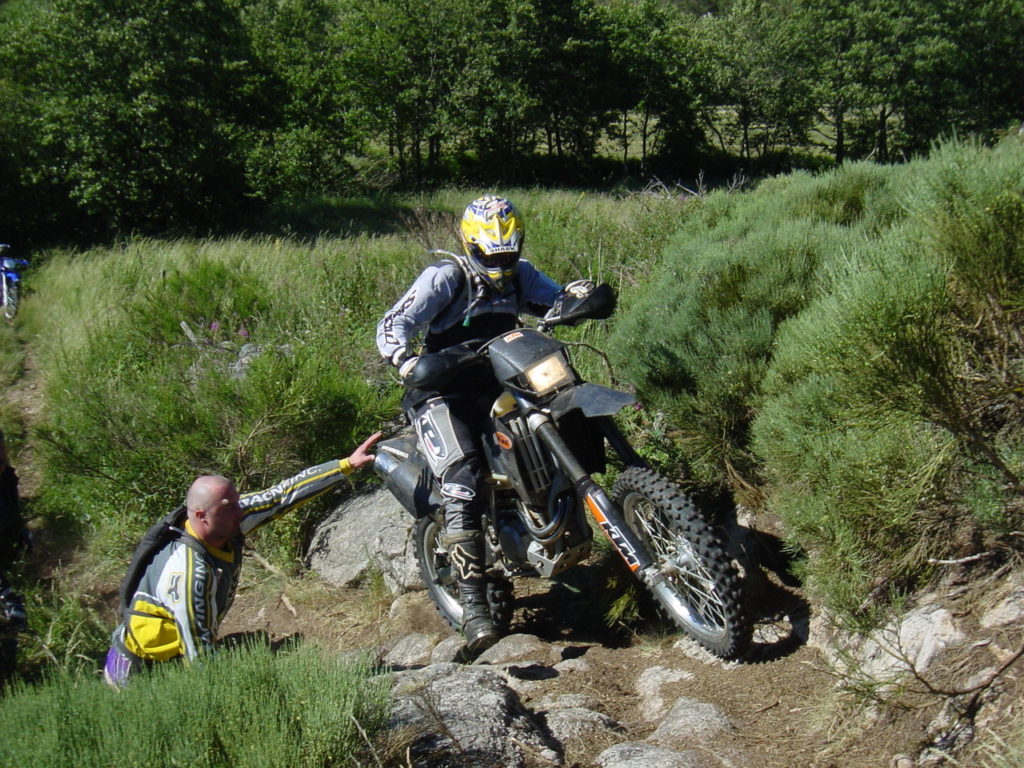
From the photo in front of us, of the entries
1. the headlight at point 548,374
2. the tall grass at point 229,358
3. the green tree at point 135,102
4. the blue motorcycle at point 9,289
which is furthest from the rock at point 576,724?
the green tree at point 135,102

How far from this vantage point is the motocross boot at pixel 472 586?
4949 millimetres

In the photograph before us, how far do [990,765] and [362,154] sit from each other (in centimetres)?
3899

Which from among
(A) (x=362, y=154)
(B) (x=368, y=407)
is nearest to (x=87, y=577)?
(B) (x=368, y=407)

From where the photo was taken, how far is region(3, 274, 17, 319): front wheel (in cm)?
1384

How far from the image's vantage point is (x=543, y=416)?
4754mm

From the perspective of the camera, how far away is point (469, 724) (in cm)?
364

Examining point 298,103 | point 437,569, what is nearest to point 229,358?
point 437,569

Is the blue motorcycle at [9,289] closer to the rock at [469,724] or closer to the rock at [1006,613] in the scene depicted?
the rock at [469,724]

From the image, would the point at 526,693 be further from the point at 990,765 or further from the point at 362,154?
the point at 362,154

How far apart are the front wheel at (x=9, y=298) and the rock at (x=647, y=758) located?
12764 mm

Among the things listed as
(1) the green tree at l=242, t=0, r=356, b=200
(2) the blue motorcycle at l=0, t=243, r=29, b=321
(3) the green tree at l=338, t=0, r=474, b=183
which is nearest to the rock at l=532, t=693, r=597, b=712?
(2) the blue motorcycle at l=0, t=243, r=29, b=321

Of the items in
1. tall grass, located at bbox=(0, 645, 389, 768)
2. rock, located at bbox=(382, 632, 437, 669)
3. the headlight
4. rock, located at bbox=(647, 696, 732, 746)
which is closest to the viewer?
tall grass, located at bbox=(0, 645, 389, 768)

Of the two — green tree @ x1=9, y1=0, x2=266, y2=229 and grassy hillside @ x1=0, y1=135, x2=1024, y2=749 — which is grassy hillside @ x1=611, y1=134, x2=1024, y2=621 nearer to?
grassy hillside @ x1=0, y1=135, x2=1024, y2=749

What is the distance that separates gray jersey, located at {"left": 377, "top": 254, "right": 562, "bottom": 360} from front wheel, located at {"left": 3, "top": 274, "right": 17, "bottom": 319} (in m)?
10.7
